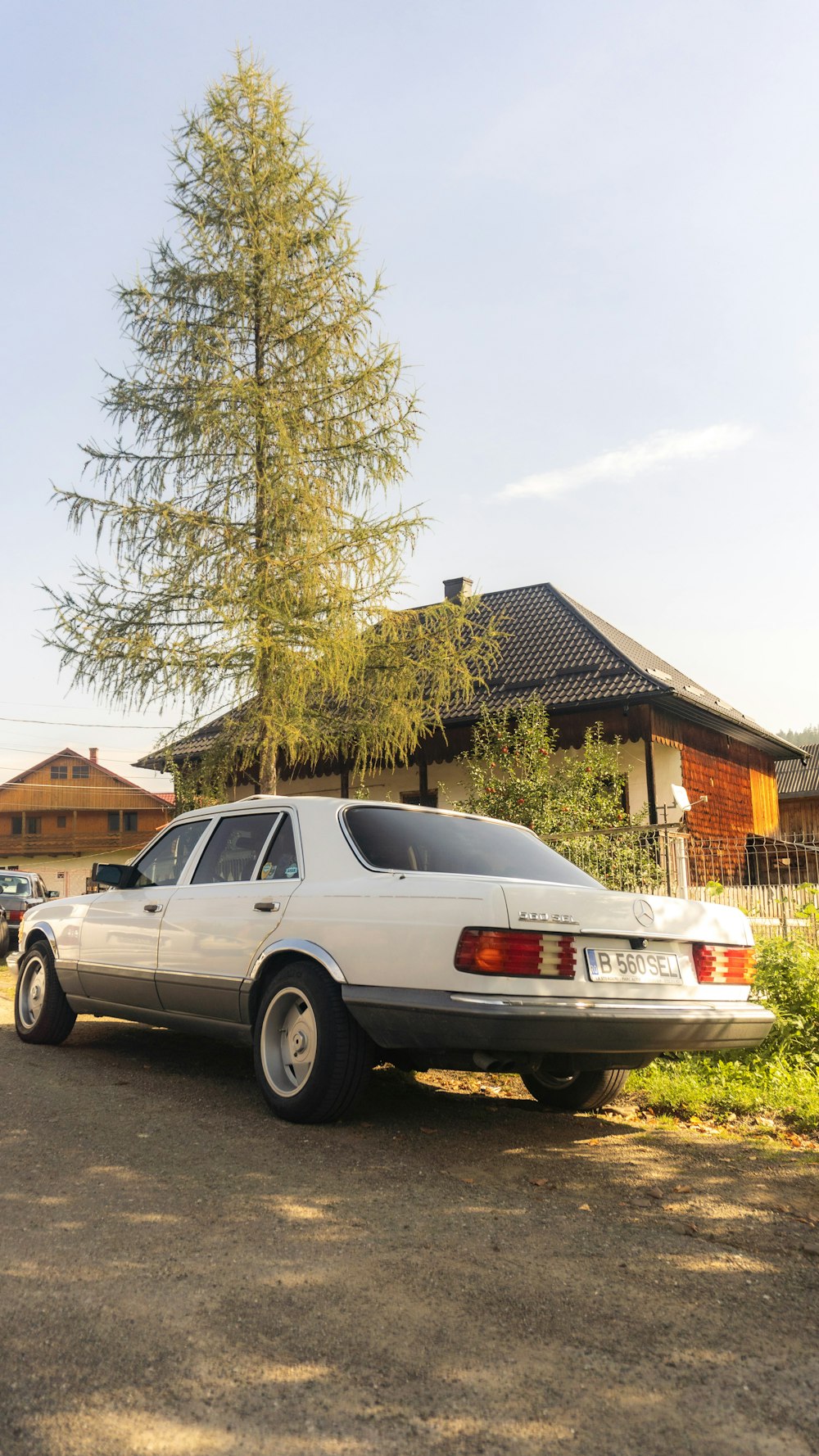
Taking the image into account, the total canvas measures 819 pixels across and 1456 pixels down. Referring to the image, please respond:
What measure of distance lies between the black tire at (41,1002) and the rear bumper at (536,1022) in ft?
11.7

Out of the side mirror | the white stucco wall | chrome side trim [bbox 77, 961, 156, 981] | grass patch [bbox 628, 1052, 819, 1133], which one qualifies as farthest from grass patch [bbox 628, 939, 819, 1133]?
the white stucco wall

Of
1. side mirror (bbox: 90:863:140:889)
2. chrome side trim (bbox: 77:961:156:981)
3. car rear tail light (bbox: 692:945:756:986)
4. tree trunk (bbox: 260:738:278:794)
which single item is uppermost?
tree trunk (bbox: 260:738:278:794)

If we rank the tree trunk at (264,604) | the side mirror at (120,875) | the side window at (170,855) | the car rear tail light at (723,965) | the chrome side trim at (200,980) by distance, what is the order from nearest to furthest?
the car rear tail light at (723,965) < the chrome side trim at (200,980) < the side window at (170,855) < the side mirror at (120,875) < the tree trunk at (264,604)

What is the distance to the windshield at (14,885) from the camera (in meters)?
17.6

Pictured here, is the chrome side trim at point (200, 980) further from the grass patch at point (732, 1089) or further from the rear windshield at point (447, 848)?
the grass patch at point (732, 1089)

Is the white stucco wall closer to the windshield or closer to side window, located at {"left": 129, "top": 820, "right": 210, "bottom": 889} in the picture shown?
the windshield

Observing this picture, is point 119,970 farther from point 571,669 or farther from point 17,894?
point 571,669

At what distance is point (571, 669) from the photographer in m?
21.9

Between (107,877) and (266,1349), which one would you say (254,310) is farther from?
(266,1349)

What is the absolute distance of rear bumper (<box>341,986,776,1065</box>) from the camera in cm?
439

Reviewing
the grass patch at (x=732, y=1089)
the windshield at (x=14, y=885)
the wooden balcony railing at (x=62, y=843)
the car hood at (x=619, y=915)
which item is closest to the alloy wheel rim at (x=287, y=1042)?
the car hood at (x=619, y=915)

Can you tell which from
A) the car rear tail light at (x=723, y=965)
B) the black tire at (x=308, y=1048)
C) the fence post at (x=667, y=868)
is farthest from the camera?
the fence post at (x=667, y=868)

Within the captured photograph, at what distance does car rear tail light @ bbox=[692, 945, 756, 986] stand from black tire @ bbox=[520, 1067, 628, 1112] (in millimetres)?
934

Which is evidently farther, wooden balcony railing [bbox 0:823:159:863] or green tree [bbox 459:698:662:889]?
wooden balcony railing [bbox 0:823:159:863]
